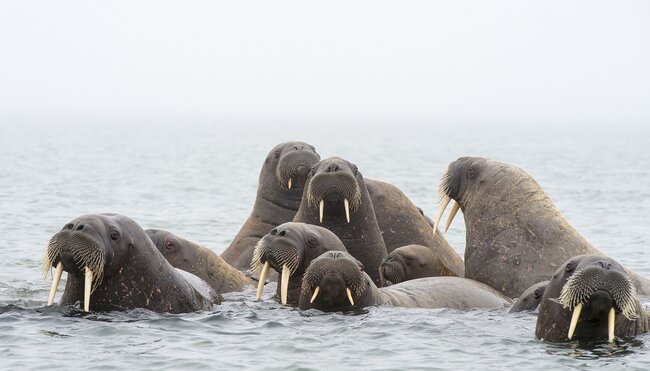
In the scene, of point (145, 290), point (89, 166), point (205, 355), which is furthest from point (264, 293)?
point (89, 166)

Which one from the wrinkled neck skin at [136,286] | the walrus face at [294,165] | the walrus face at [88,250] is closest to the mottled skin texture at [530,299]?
the wrinkled neck skin at [136,286]

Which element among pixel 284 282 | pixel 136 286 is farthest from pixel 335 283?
pixel 136 286

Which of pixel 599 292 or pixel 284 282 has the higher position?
pixel 599 292

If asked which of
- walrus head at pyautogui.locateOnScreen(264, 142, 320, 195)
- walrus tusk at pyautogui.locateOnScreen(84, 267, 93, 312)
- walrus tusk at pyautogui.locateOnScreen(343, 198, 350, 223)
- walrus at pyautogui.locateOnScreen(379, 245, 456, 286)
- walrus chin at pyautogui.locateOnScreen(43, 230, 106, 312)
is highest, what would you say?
walrus head at pyautogui.locateOnScreen(264, 142, 320, 195)

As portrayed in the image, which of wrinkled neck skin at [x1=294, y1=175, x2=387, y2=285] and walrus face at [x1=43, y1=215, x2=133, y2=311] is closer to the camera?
walrus face at [x1=43, y1=215, x2=133, y2=311]

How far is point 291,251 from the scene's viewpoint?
35.1 ft

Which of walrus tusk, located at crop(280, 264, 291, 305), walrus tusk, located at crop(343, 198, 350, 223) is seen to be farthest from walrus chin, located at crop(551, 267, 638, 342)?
walrus tusk, located at crop(343, 198, 350, 223)

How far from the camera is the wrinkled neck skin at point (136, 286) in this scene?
33.0 ft

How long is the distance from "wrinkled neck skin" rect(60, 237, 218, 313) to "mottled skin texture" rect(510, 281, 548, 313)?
114 inches

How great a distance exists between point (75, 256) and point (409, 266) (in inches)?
159

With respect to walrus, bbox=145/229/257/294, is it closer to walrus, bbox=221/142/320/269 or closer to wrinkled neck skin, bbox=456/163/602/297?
walrus, bbox=221/142/320/269

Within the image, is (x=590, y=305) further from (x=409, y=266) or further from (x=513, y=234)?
(x=409, y=266)

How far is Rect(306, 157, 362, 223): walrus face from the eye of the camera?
1216 centimetres

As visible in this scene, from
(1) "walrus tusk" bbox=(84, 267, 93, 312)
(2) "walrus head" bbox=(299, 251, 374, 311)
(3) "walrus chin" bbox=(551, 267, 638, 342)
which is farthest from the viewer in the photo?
(2) "walrus head" bbox=(299, 251, 374, 311)
